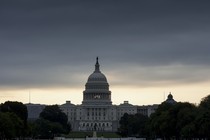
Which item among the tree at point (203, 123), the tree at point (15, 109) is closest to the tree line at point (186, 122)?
the tree at point (203, 123)

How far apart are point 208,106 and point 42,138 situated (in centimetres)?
6434

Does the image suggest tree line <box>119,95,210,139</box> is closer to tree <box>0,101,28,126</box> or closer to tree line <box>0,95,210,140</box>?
tree line <box>0,95,210,140</box>

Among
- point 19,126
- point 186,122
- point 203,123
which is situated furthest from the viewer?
point 19,126

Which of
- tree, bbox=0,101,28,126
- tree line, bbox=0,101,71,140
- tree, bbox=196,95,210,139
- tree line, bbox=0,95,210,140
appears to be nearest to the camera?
tree, bbox=196,95,210,139

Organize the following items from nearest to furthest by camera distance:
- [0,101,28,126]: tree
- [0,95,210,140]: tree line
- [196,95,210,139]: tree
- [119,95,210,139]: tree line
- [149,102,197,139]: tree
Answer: [196,95,210,139]: tree → [119,95,210,139]: tree line → [0,95,210,140]: tree line → [149,102,197,139]: tree → [0,101,28,126]: tree

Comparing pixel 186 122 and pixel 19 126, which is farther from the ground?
pixel 19 126

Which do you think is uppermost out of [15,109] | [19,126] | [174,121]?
[15,109]

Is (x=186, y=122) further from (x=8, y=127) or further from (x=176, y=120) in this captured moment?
(x=8, y=127)

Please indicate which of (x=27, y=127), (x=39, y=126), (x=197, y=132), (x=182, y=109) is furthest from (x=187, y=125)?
(x=39, y=126)

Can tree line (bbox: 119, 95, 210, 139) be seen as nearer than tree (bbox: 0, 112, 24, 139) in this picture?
Yes

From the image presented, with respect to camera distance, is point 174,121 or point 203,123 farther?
point 174,121

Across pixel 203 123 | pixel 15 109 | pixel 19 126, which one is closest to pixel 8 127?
pixel 19 126

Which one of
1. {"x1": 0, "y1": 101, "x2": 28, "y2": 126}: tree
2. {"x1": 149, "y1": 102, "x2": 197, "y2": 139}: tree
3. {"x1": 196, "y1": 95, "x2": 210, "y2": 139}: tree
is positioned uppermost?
{"x1": 0, "y1": 101, "x2": 28, "y2": 126}: tree

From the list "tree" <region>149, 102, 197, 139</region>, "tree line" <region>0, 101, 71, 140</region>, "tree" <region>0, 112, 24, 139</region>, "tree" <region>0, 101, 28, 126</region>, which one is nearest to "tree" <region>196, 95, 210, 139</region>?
"tree" <region>149, 102, 197, 139</region>
